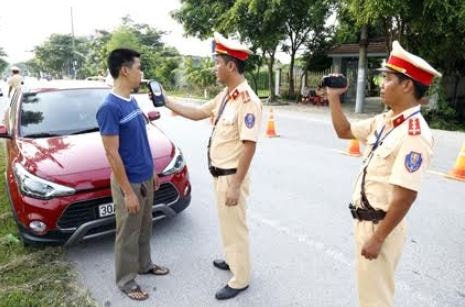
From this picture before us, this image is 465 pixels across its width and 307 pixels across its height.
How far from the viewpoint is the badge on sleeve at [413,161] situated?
6.13ft

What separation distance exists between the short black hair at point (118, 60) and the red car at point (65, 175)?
1085 millimetres

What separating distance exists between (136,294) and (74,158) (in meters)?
1.37

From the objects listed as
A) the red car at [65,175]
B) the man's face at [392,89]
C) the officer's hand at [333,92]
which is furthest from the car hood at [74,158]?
the man's face at [392,89]

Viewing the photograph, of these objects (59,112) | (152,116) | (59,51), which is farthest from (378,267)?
(59,51)

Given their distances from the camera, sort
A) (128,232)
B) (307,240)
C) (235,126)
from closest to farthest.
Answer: (235,126), (128,232), (307,240)

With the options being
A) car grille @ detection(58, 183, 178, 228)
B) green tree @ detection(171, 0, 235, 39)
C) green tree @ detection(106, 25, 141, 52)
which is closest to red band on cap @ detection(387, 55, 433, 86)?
car grille @ detection(58, 183, 178, 228)

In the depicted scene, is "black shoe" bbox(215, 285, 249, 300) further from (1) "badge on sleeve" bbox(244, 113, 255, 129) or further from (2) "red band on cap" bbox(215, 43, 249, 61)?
(2) "red band on cap" bbox(215, 43, 249, 61)

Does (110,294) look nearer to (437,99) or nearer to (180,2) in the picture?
(437,99)

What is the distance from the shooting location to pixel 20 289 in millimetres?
3117

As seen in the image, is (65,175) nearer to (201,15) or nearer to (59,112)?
(59,112)

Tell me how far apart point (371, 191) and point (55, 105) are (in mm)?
3800

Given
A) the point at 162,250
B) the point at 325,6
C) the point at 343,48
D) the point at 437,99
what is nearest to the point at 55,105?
the point at 162,250

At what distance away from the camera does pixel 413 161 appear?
188cm

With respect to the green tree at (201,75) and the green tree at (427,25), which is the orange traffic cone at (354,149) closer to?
the green tree at (427,25)
